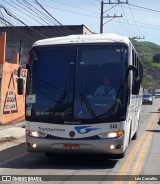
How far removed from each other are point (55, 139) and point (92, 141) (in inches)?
34.7

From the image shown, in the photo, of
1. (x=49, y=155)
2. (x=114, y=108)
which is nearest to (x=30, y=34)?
(x=49, y=155)

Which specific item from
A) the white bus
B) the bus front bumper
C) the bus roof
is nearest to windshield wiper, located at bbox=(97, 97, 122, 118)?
the white bus

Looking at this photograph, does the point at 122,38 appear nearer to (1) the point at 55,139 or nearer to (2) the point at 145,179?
(1) the point at 55,139

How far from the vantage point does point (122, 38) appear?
11891mm

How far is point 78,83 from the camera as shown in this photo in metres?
11.4

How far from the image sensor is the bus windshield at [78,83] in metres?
11.2

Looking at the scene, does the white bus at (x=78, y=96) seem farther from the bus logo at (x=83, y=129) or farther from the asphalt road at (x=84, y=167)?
the asphalt road at (x=84, y=167)

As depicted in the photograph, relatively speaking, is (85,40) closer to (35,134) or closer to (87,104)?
(87,104)

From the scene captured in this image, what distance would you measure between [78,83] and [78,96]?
0.32m

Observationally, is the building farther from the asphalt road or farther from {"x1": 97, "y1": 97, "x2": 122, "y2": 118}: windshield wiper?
{"x1": 97, "y1": 97, "x2": 122, "y2": 118}: windshield wiper

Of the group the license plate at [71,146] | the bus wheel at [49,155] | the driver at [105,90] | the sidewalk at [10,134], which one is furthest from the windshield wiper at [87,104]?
the sidewalk at [10,134]

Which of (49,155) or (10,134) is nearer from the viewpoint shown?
(49,155)

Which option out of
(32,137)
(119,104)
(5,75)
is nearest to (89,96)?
Result: (119,104)

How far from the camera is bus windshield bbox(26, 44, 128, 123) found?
11.2 metres
